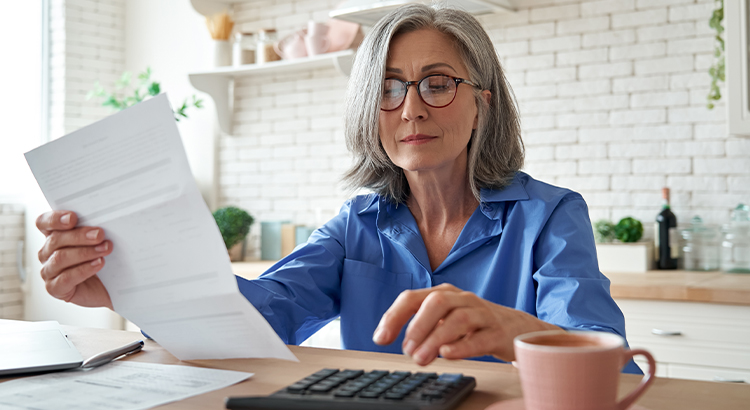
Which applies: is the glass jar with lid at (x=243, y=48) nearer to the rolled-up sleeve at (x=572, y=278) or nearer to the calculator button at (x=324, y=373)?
the rolled-up sleeve at (x=572, y=278)

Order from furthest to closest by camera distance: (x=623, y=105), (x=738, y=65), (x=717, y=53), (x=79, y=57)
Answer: (x=79, y=57) < (x=623, y=105) < (x=717, y=53) < (x=738, y=65)

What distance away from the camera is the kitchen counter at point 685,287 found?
7.76 feet

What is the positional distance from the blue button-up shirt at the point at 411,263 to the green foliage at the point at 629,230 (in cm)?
155

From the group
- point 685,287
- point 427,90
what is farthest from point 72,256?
point 685,287

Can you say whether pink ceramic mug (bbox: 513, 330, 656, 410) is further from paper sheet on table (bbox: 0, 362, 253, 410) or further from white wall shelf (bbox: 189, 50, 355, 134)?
white wall shelf (bbox: 189, 50, 355, 134)

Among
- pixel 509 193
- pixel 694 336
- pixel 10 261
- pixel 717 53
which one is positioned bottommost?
pixel 694 336

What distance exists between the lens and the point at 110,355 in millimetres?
1086

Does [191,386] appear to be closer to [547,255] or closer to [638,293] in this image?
[547,255]

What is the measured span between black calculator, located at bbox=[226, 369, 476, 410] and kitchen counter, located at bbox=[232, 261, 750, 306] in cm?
186

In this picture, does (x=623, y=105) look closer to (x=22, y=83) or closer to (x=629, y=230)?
(x=629, y=230)

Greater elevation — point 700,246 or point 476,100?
point 476,100

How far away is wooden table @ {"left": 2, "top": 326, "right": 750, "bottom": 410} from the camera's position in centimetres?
81

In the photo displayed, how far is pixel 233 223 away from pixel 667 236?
2266 millimetres

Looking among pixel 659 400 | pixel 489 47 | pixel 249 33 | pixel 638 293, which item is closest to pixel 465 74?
pixel 489 47
